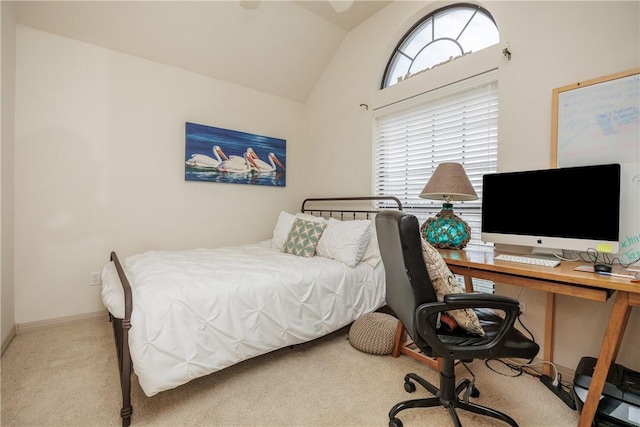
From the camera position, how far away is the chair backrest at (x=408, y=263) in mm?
1205

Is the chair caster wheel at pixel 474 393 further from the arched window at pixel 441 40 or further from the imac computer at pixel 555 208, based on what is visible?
the arched window at pixel 441 40

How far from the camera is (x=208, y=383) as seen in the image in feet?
5.81

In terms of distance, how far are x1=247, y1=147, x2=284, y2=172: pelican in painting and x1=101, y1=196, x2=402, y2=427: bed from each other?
1094 millimetres

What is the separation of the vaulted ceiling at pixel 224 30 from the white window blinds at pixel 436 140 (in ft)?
3.86

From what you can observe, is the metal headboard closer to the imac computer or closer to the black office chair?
the imac computer

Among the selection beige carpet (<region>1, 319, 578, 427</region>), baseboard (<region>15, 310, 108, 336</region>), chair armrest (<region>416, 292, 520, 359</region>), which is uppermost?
chair armrest (<region>416, 292, 520, 359</region>)

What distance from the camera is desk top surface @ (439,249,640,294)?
122cm

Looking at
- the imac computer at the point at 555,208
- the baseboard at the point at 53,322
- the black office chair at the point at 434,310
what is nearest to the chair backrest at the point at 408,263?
the black office chair at the point at 434,310

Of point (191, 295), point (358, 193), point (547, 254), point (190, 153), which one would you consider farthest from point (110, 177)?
point (547, 254)

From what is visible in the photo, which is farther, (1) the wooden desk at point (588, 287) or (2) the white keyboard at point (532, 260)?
(2) the white keyboard at point (532, 260)

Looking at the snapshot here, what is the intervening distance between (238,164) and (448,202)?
2355mm

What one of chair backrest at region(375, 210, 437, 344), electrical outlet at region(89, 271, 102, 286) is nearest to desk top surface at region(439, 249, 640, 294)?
chair backrest at region(375, 210, 437, 344)

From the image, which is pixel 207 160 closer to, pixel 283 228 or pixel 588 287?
pixel 283 228

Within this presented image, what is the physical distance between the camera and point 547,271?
1.41 meters
